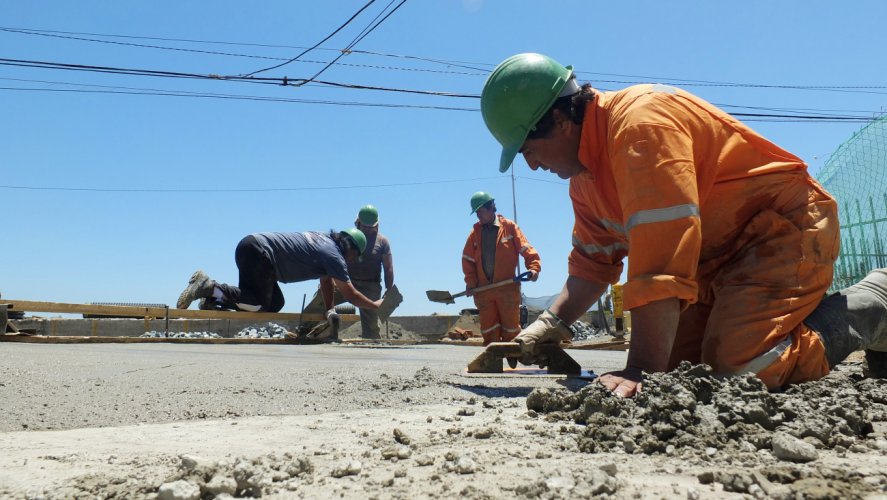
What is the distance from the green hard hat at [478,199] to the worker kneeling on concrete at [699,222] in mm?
6439

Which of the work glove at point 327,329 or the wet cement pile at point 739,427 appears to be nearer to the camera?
the wet cement pile at point 739,427

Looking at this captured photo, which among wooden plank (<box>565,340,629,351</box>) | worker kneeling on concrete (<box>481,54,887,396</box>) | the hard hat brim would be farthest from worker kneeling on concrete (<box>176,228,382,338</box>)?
worker kneeling on concrete (<box>481,54,887,396</box>)

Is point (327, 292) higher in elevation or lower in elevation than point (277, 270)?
lower

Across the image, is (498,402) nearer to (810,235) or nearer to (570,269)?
(570,269)

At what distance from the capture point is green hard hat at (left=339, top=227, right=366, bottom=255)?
10.1 meters

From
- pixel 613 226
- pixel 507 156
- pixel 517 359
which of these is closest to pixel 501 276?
pixel 517 359

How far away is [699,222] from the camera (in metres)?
2.31

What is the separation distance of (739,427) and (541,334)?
5.62ft

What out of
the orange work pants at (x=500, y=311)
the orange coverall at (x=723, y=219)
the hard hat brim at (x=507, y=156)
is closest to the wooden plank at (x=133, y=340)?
the orange work pants at (x=500, y=311)

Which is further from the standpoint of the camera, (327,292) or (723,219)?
(327,292)

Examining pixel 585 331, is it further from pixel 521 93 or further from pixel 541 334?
pixel 521 93

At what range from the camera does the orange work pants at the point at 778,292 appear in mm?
2547

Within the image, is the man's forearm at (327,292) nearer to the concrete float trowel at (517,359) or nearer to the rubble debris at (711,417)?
the concrete float trowel at (517,359)

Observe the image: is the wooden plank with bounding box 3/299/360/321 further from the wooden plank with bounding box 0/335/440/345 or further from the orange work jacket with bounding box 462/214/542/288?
the orange work jacket with bounding box 462/214/542/288
